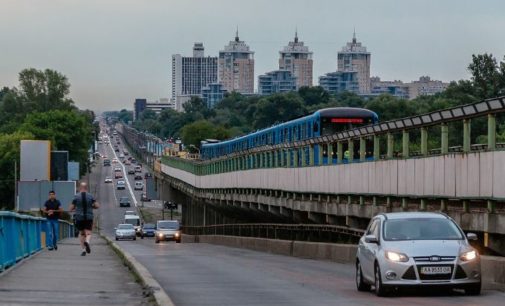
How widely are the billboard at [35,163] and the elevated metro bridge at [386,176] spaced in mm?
23298

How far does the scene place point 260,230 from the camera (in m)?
72.0

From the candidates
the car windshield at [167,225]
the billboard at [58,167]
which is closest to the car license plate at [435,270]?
the car windshield at [167,225]

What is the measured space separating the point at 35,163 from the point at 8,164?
9152 cm

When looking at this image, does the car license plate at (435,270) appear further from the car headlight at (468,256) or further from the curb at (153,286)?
the curb at (153,286)

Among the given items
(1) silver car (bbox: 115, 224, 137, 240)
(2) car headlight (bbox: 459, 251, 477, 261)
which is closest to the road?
(2) car headlight (bbox: 459, 251, 477, 261)

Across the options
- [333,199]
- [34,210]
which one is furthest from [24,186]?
[333,199]

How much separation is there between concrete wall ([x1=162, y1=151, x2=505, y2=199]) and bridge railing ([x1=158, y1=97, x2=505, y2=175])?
0.28 meters

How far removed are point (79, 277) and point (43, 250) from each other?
13.9 meters

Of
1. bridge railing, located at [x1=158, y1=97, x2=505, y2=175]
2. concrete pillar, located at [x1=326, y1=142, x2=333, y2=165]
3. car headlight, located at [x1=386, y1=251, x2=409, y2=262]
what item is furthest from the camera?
concrete pillar, located at [x1=326, y1=142, x2=333, y2=165]

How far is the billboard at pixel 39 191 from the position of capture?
74.1m

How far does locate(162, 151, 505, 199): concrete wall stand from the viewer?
2834 cm

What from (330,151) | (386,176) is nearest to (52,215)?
(386,176)

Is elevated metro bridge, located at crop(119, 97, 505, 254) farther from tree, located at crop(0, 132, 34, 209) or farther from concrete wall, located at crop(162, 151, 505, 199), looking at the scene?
tree, located at crop(0, 132, 34, 209)

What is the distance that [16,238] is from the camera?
2675 cm
